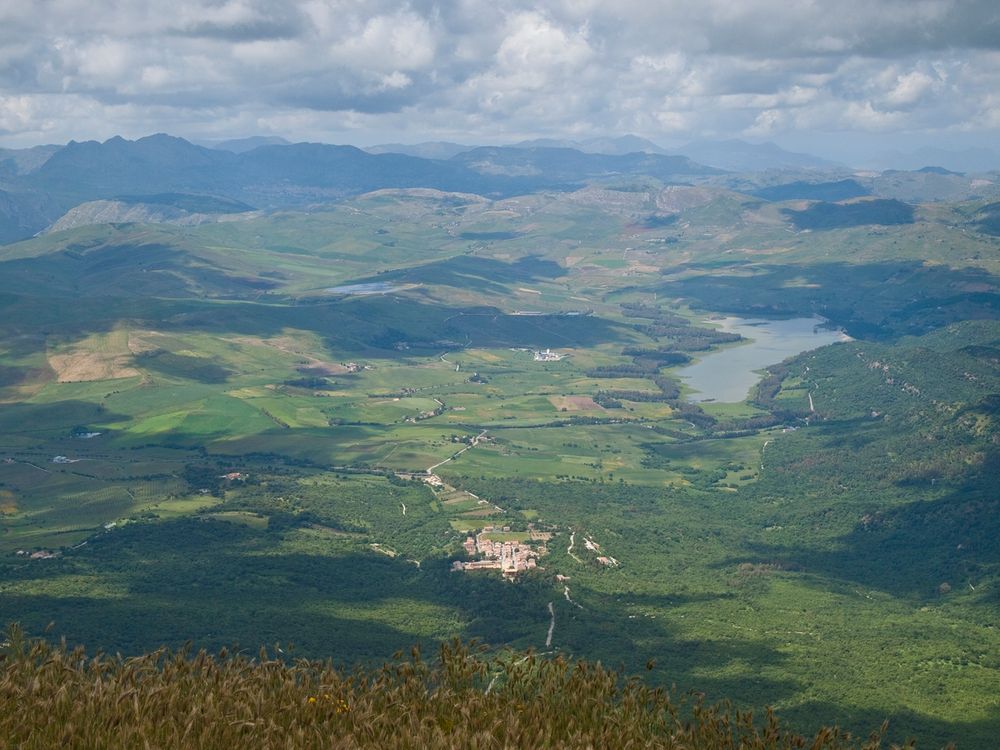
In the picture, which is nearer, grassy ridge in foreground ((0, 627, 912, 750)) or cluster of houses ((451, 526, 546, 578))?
grassy ridge in foreground ((0, 627, 912, 750))

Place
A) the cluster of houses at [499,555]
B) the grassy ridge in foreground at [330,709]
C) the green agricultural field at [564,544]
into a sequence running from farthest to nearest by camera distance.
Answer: the cluster of houses at [499,555] < the green agricultural field at [564,544] < the grassy ridge in foreground at [330,709]

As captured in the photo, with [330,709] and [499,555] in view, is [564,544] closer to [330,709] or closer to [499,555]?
[499,555]

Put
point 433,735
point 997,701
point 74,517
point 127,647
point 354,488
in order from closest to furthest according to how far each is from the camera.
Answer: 1. point 433,735
2. point 997,701
3. point 127,647
4. point 74,517
5. point 354,488

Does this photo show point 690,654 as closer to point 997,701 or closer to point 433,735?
point 997,701

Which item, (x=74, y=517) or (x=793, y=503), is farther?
(x=793, y=503)

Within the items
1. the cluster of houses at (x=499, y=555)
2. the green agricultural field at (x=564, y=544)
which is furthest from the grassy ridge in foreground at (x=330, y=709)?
the cluster of houses at (x=499, y=555)

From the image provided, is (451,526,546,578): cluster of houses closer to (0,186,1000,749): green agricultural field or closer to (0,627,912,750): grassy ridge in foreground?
(0,186,1000,749): green agricultural field

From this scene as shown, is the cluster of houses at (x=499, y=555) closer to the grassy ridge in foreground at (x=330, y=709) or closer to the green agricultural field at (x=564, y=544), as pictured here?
the green agricultural field at (x=564, y=544)

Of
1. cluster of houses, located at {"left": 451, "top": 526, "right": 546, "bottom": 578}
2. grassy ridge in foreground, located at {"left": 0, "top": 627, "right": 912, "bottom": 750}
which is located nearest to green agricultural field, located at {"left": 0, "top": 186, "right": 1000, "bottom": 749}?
cluster of houses, located at {"left": 451, "top": 526, "right": 546, "bottom": 578}

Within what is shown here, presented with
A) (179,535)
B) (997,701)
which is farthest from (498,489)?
(997,701)
